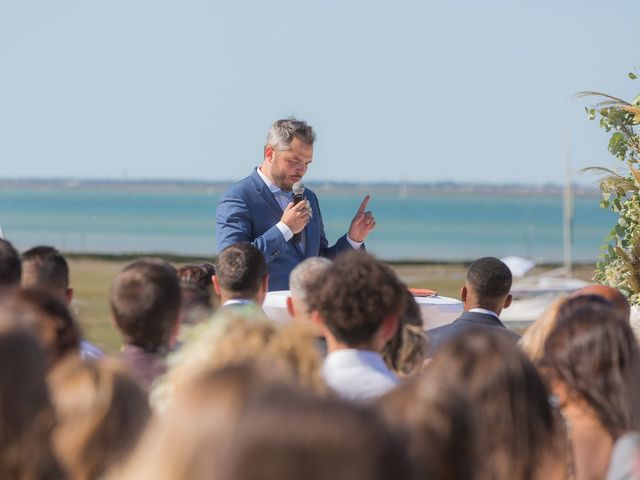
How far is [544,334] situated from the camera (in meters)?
4.69

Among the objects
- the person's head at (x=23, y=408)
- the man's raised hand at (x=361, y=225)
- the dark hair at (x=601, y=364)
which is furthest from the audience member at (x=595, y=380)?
the man's raised hand at (x=361, y=225)

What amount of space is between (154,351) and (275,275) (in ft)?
9.77

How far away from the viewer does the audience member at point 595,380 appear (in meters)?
3.72

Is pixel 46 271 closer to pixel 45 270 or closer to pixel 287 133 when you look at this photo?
pixel 45 270

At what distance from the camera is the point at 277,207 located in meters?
7.67

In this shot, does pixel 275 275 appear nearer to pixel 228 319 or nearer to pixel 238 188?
pixel 238 188

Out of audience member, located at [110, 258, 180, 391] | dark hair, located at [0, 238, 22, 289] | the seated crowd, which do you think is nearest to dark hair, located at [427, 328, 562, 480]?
the seated crowd

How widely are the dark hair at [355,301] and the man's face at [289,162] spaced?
3.26 m

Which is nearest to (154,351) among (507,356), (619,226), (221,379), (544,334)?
(544,334)

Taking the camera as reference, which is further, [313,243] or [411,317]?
[313,243]

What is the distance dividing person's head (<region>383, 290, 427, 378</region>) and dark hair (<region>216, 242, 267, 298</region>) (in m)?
1.02

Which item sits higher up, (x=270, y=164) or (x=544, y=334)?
A: (x=270, y=164)

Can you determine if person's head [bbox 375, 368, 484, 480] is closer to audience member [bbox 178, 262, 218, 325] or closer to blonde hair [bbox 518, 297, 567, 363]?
blonde hair [bbox 518, 297, 567, 363]

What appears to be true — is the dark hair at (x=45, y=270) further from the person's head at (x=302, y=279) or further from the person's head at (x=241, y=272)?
the person's head at (x=302, y=279)
